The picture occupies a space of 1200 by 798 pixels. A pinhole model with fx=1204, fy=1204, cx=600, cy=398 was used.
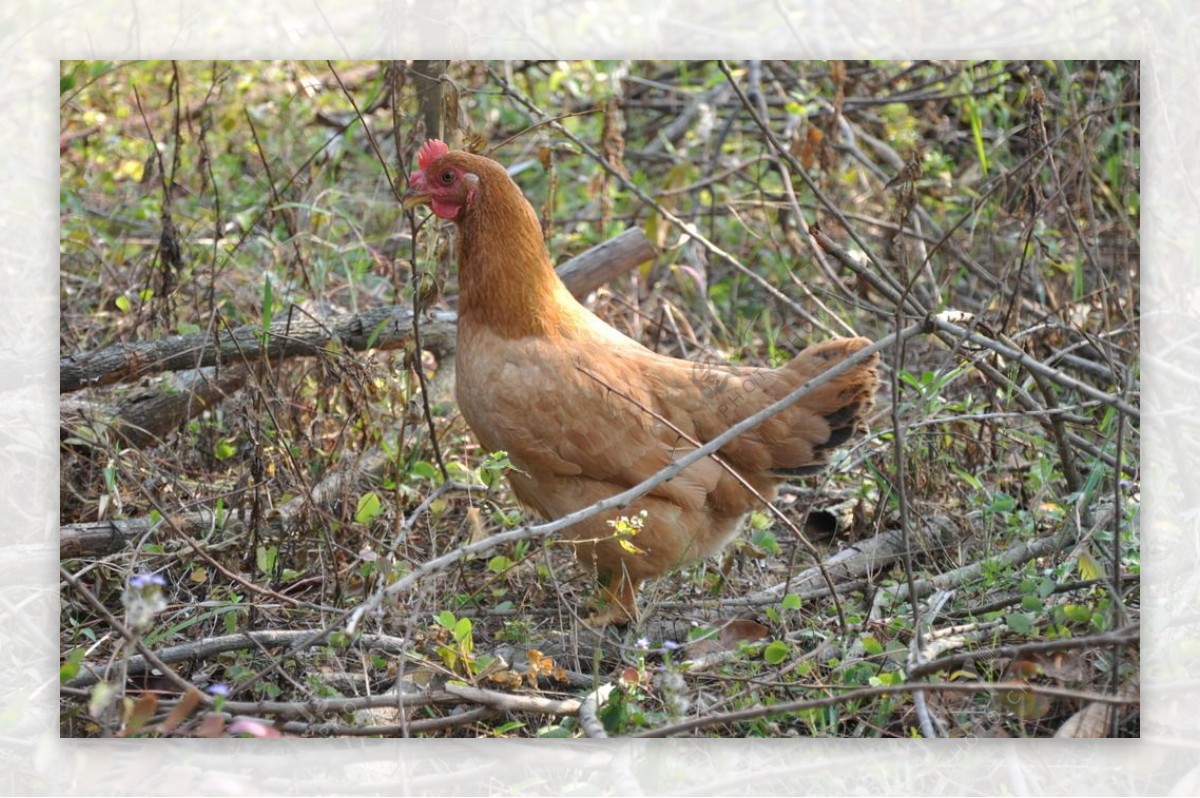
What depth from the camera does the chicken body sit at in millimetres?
2994

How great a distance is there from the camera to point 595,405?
3.01 meters

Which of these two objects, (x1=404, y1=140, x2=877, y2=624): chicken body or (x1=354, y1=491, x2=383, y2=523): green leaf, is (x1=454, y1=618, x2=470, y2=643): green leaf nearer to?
(x1=404, y1=140, x2=877, y2=624): chicken body

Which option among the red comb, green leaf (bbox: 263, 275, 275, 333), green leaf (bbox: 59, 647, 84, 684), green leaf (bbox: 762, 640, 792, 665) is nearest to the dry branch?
green leaf (bbox: 263, 275, 275, 333)

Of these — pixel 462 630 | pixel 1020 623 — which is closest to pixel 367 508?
pixel 462 630

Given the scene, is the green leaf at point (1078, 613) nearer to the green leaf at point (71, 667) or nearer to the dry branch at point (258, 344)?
the dry branch at point (258, 344)

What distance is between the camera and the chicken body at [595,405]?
2.99 meters

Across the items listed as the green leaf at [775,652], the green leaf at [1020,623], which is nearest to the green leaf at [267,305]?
the green leaf at [775,652]

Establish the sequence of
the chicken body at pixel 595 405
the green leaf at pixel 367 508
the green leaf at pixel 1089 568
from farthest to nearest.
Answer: the green leaf at pixel 367 508 < the chicken body at pixel 595 405 < the green leaf at pixel 1089 568

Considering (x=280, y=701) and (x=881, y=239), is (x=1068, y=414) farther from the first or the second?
(x=280, y=701)

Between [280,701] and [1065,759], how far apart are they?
5.64 feet

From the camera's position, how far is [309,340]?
3.45 metres

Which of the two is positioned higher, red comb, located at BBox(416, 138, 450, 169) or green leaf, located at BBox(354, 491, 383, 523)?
red comb, located at BBox(416, 138, 450, 169)

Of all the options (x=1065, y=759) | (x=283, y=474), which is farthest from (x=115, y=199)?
(x=1065, y=759)

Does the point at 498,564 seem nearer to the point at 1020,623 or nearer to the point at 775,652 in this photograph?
the point at 775,652
